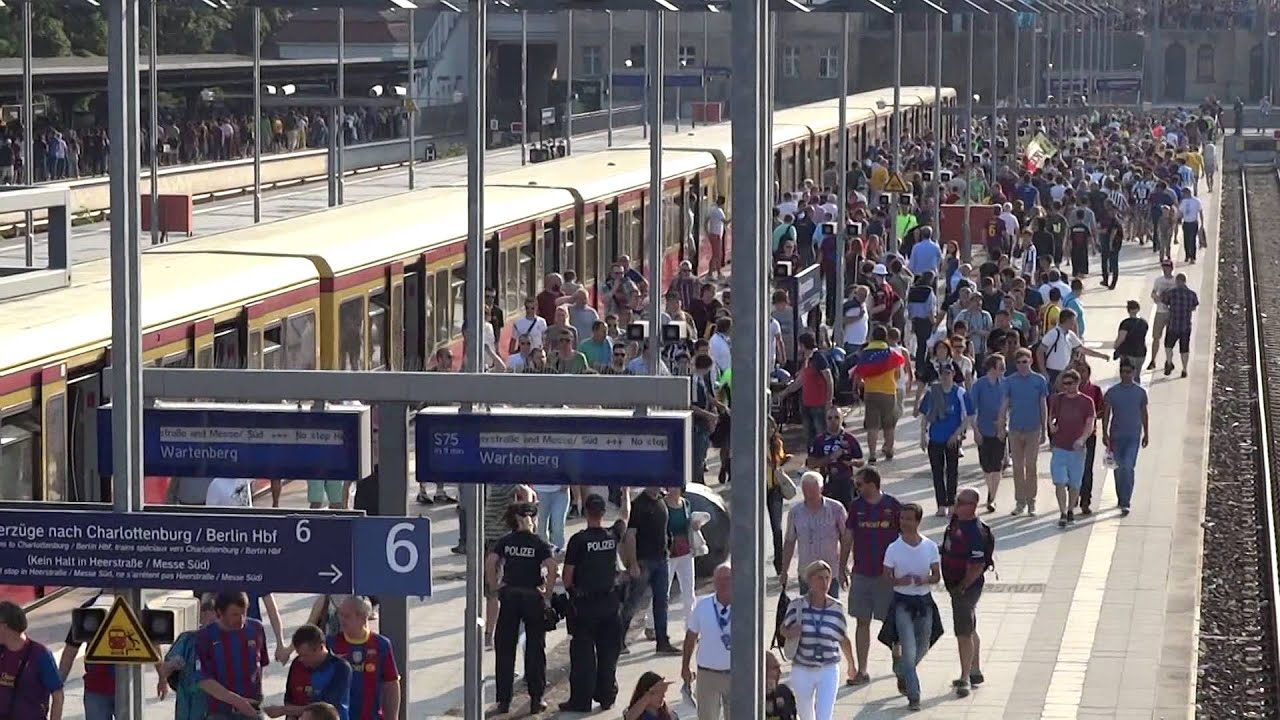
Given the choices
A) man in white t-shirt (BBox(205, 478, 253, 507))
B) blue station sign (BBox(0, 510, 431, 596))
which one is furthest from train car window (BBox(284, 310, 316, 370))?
blue station sign (BBox(0, 510, 431, 596))

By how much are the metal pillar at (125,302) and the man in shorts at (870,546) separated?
18.2 ft

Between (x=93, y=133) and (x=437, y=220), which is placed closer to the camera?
(x=437, y=220)

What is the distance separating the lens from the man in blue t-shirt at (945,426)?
71.5ft

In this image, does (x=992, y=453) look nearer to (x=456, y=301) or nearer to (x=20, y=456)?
(x=456, y=301)

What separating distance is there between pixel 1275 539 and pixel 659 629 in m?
8.15

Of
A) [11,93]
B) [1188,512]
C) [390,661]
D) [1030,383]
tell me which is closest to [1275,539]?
[1188,512]

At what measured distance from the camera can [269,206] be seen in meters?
39.3

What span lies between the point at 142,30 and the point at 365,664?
218 feet

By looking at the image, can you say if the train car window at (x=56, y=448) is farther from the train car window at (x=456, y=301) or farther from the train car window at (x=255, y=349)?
the train car window at (x=456, y=301)

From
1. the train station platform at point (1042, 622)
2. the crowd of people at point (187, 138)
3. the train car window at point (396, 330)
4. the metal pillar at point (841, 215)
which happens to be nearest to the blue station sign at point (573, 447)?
the train station platform at point (1042, 622)

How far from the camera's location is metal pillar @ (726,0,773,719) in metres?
10.7

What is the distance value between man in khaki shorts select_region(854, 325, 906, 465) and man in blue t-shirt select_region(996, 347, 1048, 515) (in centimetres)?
198

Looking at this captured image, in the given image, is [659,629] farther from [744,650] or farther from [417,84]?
[417,84]

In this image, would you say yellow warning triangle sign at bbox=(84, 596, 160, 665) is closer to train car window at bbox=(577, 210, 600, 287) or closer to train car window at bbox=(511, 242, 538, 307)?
train car window at bbox=(511, 242, 538, 307)
